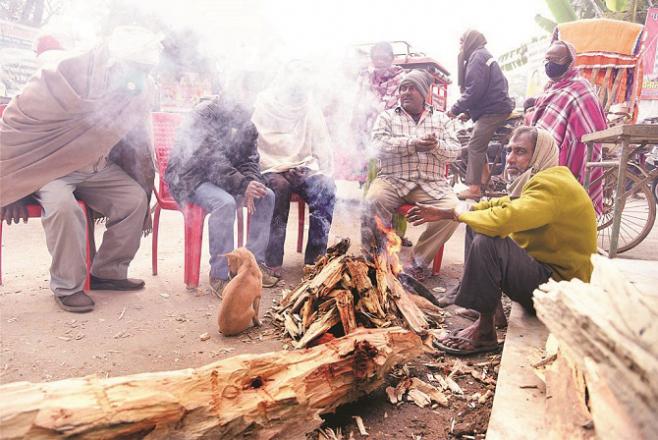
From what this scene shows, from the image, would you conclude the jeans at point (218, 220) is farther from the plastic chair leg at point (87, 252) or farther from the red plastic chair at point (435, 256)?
the red plastic chair at point (435, 256)

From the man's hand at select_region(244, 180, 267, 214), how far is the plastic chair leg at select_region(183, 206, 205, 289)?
0.44 meters

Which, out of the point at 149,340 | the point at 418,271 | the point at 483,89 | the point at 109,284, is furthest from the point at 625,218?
the point at 109,284

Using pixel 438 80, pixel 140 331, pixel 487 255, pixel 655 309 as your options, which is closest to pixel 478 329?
pixel 487 255

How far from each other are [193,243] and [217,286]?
0.45m

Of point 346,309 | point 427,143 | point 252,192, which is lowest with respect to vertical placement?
point 346,309

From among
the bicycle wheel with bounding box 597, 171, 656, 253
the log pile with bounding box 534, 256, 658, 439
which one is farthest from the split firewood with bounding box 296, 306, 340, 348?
the bicycle wheel with bounding box 597, 171, 656, 253

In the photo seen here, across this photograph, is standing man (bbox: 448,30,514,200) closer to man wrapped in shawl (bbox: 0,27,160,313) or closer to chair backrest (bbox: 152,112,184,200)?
chair backrest (bbox: 152,112,184,200)

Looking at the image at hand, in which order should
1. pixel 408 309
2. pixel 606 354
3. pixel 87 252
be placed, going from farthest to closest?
pixel 87 252, pixel 408 309, pixel 606 354

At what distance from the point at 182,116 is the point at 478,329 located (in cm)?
334

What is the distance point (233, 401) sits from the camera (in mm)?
1635

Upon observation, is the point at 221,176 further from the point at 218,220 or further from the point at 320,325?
the point at 320,325

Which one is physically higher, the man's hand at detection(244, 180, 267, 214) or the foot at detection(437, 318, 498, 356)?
the man's hand at detection(244, 180, 267, 214)

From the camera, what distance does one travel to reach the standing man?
5.62 metres

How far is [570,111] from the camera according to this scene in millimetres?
4934
